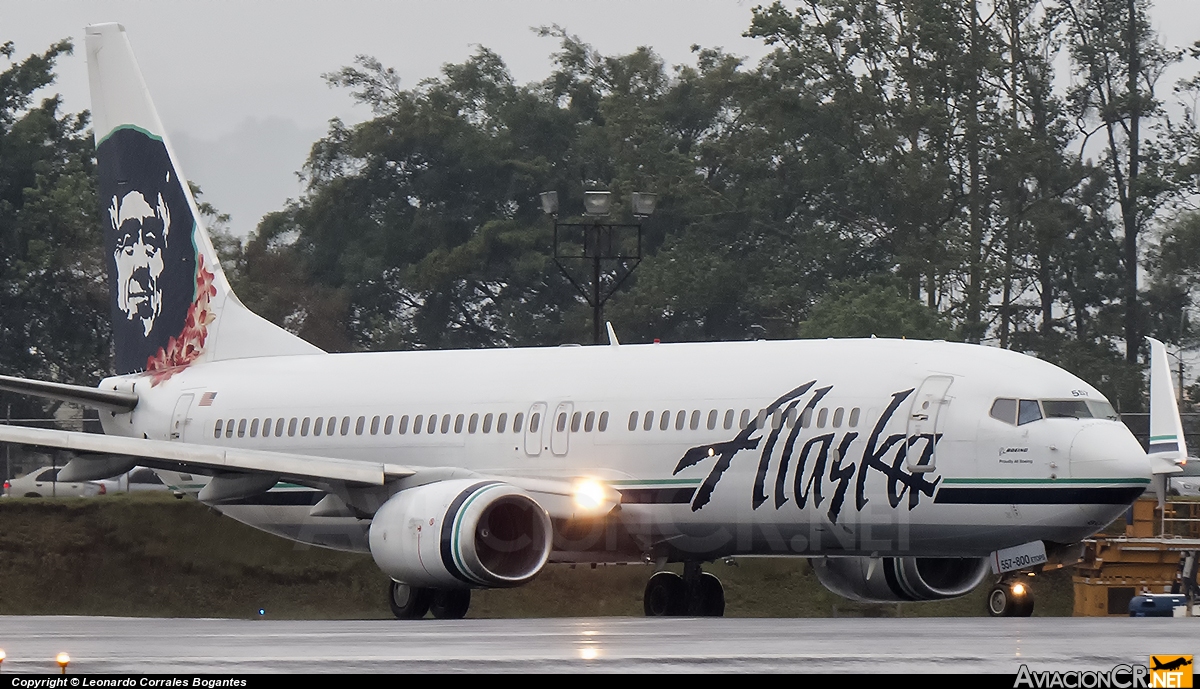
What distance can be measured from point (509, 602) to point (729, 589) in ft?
11.9

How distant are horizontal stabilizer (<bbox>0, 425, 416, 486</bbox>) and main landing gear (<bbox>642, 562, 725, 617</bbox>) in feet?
12.3

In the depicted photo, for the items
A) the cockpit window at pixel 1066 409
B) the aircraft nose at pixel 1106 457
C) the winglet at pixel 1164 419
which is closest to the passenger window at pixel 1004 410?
the cockpit window at pixel 1066 409

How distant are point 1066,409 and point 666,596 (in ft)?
20.7

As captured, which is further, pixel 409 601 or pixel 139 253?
pixel 139 253

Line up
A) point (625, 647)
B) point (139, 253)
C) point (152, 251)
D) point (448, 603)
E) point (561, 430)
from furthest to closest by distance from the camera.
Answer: point (139, 253) → point (152, 251) → point (448, 603) → point (561, 430) → point (625, 647)

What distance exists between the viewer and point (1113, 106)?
63.5m

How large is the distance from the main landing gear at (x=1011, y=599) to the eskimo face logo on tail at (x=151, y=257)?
43.7ft

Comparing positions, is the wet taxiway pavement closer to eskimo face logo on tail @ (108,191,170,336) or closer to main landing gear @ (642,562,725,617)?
main landing gear @ (642,562,725,617)

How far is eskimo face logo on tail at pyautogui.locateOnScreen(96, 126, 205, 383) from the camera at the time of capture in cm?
3033

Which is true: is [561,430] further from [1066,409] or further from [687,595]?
[1066,409]

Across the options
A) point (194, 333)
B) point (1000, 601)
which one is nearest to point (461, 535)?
point (1000, 601)

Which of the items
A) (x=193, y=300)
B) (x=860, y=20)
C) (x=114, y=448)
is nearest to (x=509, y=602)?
(x=193, y=300)

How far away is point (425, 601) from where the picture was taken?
2577 centimetres
